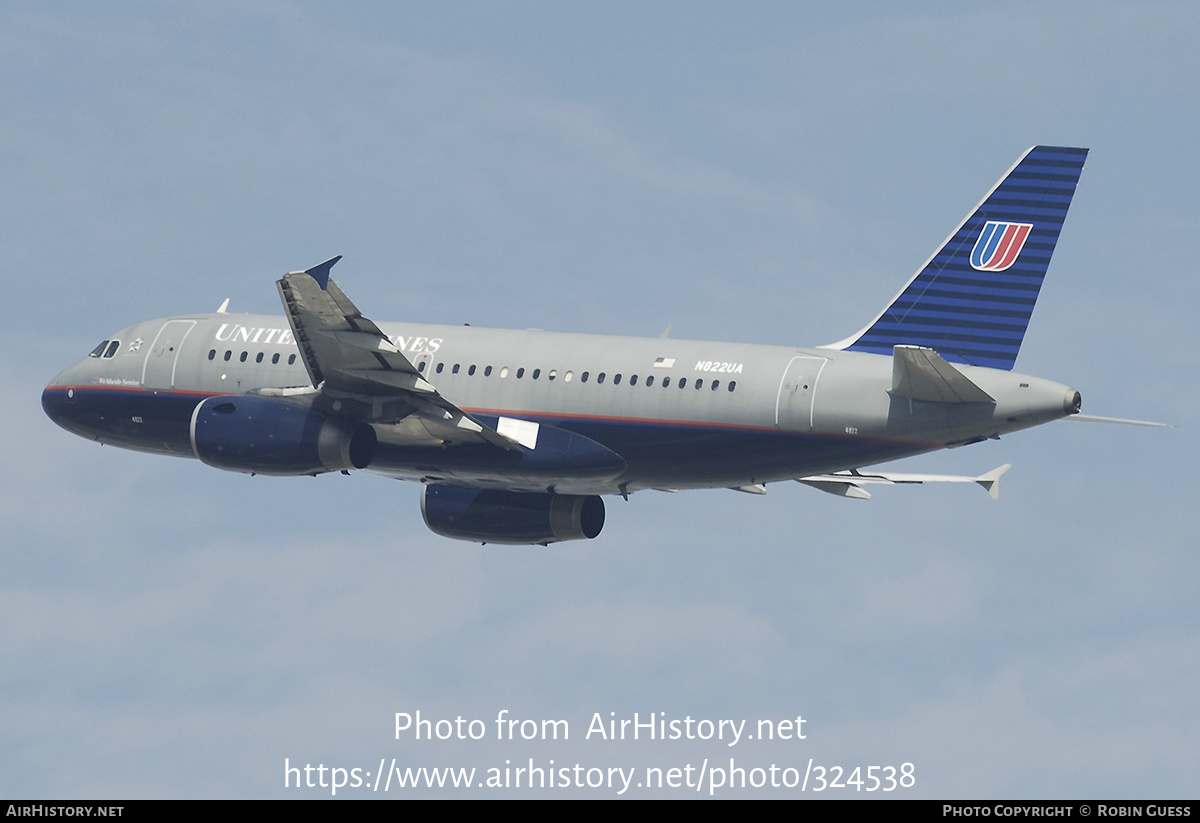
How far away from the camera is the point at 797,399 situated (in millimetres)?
48906

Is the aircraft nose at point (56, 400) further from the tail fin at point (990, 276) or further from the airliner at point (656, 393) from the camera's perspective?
the tail fin at point (990, 276)

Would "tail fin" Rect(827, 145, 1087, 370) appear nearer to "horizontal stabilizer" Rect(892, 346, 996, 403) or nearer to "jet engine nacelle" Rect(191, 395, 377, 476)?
"horizontal stabilizer" Rect(892, 346, 996, 403)

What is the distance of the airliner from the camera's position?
47781 millimetres

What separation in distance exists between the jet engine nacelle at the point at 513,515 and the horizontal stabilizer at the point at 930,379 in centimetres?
1117

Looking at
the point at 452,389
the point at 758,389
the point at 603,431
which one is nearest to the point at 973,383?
the point at 758,389

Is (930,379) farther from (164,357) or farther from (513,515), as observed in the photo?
(164,357)

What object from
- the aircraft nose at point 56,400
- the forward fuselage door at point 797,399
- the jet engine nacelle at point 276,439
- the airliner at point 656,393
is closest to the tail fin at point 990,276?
the airliner at point 656,393

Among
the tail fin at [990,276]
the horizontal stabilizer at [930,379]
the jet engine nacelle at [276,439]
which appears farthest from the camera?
the tail fin at [990,276]

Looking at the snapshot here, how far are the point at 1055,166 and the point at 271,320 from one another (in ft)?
69.1

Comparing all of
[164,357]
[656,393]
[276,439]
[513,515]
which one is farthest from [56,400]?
[656,393]

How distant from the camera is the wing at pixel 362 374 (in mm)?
47375

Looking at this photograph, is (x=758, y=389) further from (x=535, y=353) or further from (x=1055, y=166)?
(x=1055, y=166)

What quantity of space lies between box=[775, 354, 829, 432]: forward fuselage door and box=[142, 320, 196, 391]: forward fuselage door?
665 inches

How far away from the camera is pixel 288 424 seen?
50094 millimetres
